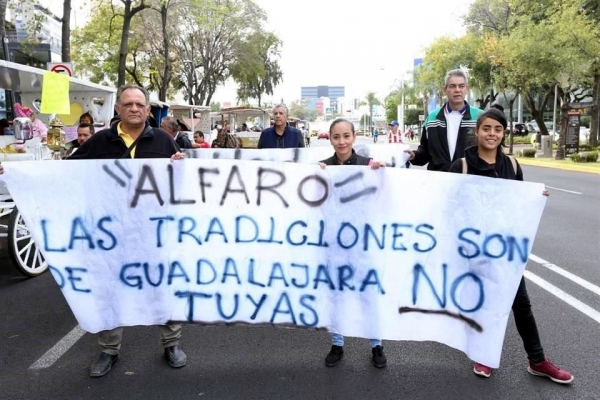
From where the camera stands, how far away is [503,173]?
3.31m

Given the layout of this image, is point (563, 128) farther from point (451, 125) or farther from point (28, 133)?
point (28, 133)

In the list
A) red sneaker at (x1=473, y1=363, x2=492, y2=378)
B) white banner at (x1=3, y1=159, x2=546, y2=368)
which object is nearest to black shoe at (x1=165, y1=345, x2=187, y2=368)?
white banner at (x1=3, y1=159, x2=546, y2=368)

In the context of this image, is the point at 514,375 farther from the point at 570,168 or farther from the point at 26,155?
the point at 570,168

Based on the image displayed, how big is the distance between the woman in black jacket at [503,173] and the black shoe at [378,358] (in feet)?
1.86

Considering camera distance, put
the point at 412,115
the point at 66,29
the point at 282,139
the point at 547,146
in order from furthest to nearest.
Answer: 1. the point at 412,115
2. the point at 547,146
3. the point at 66,29
4. the point at 282,139

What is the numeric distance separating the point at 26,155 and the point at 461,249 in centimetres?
501

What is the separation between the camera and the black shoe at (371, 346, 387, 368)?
350 cm

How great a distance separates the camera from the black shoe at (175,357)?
139 inches

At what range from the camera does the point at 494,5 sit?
31.8 m

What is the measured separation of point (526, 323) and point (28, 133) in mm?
6153

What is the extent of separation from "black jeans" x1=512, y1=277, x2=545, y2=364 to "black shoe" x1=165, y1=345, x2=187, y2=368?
2.14m

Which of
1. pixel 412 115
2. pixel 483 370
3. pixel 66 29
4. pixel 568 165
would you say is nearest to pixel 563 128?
pixel 568 165

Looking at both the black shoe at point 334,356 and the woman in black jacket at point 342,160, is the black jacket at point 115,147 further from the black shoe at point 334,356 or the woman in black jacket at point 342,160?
the black shoe at point 334,356

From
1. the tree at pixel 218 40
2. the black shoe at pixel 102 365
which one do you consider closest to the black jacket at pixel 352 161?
the black shoe at pixel 102 365
